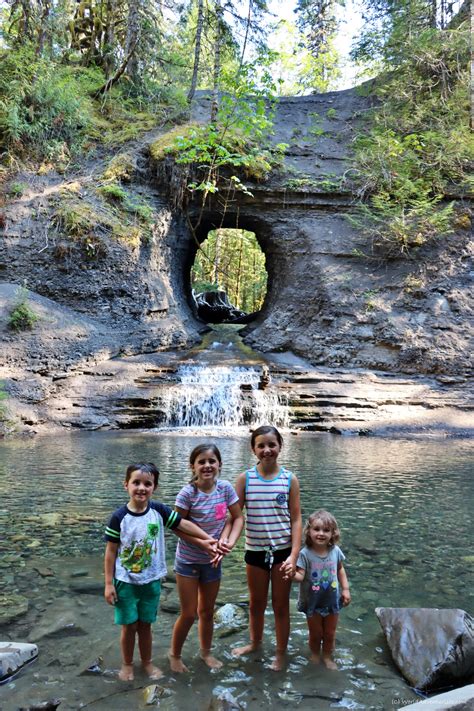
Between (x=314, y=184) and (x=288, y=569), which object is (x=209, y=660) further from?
(x=314, y=184)

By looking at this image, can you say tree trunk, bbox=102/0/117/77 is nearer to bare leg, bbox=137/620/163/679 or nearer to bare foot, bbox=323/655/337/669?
bare leg, bbox=137/620/163/679

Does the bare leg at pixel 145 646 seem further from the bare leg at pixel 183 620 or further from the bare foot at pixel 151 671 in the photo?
the bare leg at pixel 183 620

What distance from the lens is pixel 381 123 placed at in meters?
20.6

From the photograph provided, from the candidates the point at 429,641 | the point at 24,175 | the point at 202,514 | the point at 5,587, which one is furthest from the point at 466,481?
the point at 24,175

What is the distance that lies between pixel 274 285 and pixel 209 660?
1886cm

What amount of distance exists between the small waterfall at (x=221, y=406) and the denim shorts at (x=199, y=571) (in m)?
10.5

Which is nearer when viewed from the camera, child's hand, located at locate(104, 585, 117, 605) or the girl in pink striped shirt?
child's hand, located at locate(104, 585, 117, 605)

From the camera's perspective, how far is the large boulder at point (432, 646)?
7.95 feet

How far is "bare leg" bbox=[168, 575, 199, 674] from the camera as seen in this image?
103 inches

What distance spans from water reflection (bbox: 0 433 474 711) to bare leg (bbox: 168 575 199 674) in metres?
0.09

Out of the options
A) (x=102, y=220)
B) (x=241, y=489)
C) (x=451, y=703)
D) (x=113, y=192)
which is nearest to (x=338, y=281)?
(x=102, y=220)

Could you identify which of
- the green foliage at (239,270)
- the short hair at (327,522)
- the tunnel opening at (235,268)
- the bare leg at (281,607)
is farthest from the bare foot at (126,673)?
the green foliage at (239,270)

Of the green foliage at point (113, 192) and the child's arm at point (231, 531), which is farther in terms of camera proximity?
the green foliage at point (113, 192)

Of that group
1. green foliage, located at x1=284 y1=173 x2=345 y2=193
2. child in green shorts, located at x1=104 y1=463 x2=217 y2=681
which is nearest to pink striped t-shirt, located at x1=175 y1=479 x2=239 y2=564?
child in green shorts, located at x1=104 y1=463 x2=217 y2=681
